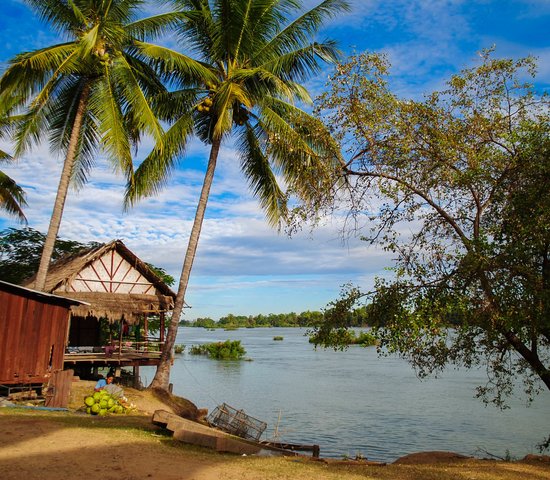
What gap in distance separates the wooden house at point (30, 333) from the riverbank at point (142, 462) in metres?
3.37

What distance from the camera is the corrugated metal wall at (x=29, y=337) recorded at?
1410 cm

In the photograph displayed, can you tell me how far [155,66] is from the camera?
60.0ft

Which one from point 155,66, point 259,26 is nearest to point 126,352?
point 155,66

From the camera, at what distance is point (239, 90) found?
16438 millimetres

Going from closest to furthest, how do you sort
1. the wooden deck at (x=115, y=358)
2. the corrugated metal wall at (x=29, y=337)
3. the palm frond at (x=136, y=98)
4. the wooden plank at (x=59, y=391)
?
1. the wooden plank at (x=59, y=391)
2. the corrugated metal wall at (x=29, y=337)
3. the palm frond at (x=136, y=98)
4. the wooden deck at (x=115, y=358)

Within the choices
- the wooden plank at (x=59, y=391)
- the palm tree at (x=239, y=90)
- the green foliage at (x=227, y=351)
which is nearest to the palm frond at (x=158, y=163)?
the palm tree at (x=239, y=90)

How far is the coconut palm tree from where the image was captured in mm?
15664

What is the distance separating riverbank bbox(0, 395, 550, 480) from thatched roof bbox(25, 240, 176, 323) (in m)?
8.97

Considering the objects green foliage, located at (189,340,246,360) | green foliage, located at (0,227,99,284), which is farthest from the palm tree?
green foliage, located at (189,340,246,360)

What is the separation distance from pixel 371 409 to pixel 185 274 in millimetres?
12179

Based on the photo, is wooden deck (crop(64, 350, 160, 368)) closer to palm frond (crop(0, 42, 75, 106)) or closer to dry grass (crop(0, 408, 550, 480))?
dry grass (crop(0, 408, 550, 480))

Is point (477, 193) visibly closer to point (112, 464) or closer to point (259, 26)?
point (112, 464)

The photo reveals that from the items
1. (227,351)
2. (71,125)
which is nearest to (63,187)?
(71,125)

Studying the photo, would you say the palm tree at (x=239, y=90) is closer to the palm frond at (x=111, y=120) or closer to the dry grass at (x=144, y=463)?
the palm frond at (x=111, y=120)
